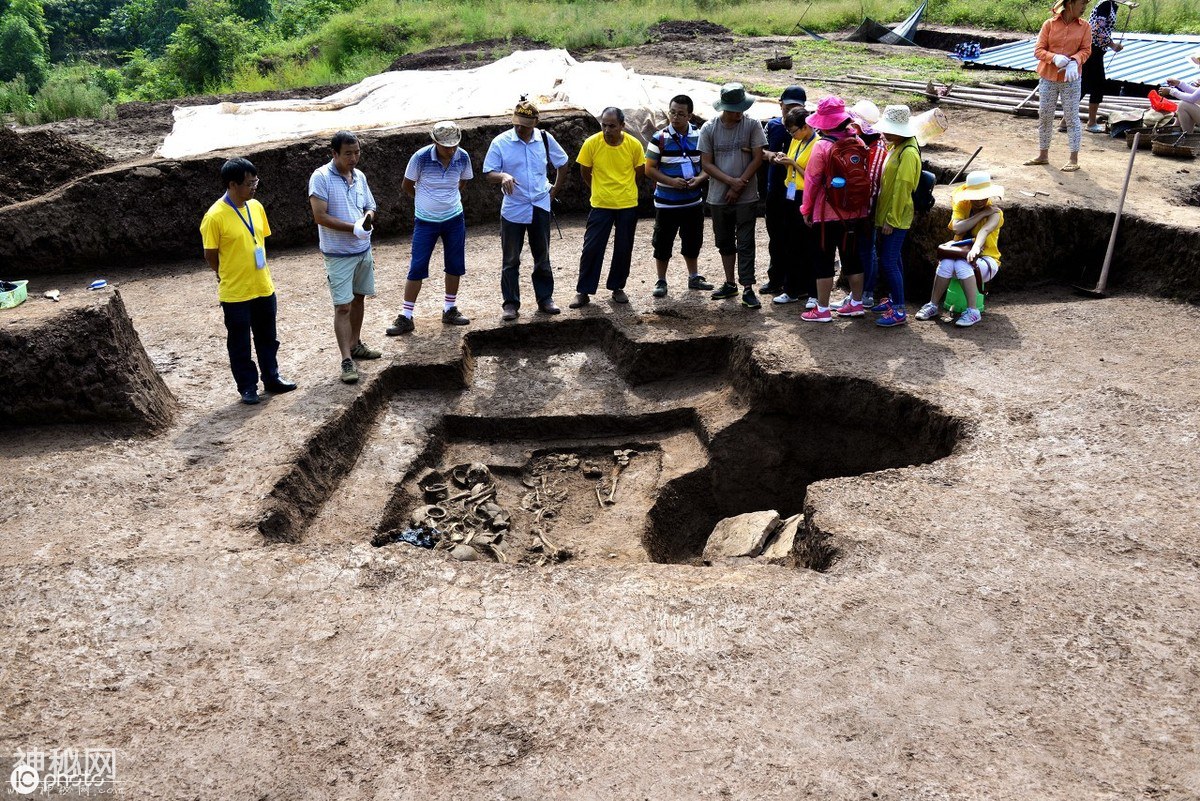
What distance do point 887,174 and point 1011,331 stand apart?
58.7 inches

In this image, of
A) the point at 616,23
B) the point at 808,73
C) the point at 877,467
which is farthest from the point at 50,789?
the point at 616,23

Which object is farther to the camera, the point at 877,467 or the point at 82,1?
the point at 82,1

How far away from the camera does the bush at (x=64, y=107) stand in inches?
587

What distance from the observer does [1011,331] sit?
7059mm

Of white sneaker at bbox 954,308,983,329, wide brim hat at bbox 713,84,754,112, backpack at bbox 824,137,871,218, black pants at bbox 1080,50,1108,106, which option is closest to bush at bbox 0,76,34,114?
wide brim hat at bbox 713,84,754,112

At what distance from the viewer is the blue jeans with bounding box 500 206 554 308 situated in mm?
7857

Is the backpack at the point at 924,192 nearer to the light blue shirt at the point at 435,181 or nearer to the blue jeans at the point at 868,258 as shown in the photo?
the blue jeans at the point at 868,258

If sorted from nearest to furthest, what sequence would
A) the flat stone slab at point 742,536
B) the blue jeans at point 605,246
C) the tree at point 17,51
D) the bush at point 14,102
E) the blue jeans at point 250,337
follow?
1. the flat stone slab at point 742,536
2. the blue jeans at point 250,337
3. the blue jeans at point 605,246
4. the bush at point 14,102
5. the tree at point 17,51

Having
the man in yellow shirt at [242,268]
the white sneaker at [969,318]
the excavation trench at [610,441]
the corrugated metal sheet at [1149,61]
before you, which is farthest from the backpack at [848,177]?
the corrugated metal sheet at [1149,61]

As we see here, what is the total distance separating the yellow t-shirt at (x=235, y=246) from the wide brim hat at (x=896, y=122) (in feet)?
14.7

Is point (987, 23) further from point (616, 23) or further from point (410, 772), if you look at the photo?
point (410, 772)

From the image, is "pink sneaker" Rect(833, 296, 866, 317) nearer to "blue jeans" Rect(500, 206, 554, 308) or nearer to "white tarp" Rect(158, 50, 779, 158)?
"blue jeans" Rect(500, 206, 554, 308)

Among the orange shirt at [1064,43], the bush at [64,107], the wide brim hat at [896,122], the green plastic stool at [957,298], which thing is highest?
the orange shirt at [1064,43]

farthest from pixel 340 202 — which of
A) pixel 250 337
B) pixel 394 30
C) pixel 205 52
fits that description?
pixel 205 52
